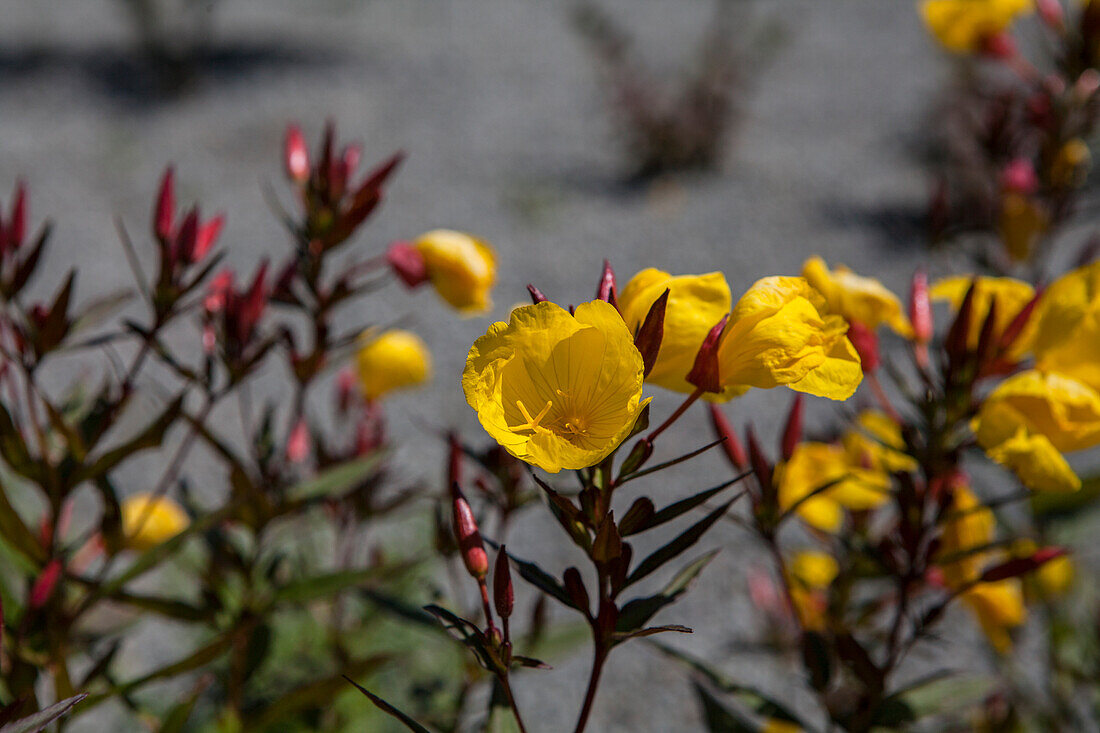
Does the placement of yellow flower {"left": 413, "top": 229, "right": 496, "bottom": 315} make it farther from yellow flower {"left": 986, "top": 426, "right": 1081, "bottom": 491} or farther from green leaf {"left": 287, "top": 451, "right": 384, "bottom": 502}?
yellow flower {"left": 986, "top": 426, "right": 1081, "bottom": 491}

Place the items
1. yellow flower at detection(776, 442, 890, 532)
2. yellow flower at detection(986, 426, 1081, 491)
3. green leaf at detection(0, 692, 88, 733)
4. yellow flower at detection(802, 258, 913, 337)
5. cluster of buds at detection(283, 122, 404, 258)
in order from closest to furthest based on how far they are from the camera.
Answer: green leaf at detection(0, 692, 88, 733) < yellow flower at detection(986, 426, 1081, 491) < yellow flower at detection(802, 258, 913, 337) < cluster of buds at detection(283, 122, 404, 258) < yellow flower at detection(776, 442, 890, 532)

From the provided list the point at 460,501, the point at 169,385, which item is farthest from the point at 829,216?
the point at 460,501

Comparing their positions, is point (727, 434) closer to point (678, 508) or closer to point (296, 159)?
point (678, 508)

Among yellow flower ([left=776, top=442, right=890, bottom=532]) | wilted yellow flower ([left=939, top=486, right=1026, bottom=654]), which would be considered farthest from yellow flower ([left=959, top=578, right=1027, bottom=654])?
yellow flower ([left=776, top=442, right=890, bottom=532])

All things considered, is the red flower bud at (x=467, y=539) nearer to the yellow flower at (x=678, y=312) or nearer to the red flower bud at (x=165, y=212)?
the yellow flower at (x=678, y=312)

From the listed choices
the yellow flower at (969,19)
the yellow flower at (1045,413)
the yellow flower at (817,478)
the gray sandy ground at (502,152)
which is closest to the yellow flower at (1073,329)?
the yellow flower at (1045,413)

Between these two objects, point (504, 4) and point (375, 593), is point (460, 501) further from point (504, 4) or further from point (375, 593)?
point (504, 4)
